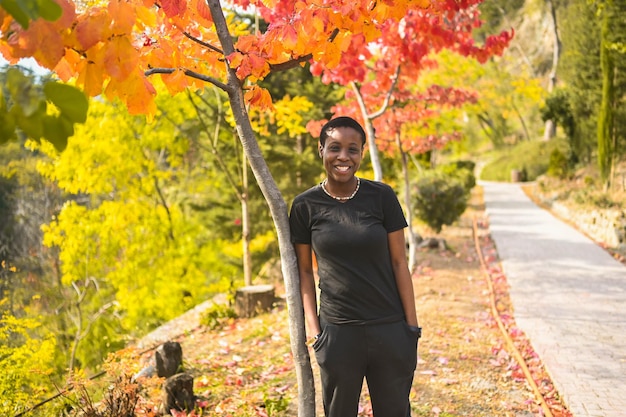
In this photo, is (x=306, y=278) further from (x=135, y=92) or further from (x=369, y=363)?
(x=135, y=92)

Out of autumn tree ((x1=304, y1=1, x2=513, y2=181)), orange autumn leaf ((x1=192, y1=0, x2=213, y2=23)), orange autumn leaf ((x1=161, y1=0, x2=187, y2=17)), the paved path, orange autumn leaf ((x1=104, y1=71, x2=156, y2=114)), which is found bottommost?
the paved path

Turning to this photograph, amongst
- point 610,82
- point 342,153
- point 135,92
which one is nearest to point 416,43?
point 342,153

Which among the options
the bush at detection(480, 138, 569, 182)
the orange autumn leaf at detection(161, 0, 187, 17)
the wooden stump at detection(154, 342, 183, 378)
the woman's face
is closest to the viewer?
the orange autumn leaf at detection(161, 0, 187, 17)

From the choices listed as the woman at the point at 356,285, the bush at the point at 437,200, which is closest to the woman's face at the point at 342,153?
the woman at the point at 356,285

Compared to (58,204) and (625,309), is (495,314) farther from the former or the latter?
(58,204)

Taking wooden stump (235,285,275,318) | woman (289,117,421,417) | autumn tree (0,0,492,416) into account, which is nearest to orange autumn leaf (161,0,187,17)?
autumn tree (0,0,492,416)

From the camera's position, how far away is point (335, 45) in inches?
106

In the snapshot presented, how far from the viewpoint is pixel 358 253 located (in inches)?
94.2

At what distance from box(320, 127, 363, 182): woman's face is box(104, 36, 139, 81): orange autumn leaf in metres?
1.03

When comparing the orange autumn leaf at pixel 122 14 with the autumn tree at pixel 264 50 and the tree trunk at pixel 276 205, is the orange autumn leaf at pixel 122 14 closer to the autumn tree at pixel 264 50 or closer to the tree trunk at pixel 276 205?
the autumn tree at pixel 264 50

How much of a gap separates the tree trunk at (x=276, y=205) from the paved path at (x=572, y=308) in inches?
99.2

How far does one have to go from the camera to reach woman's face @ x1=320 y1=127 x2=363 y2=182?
2453mm

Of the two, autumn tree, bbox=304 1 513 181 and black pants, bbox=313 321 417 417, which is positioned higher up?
autumn tree, bbox=304 1 513 181

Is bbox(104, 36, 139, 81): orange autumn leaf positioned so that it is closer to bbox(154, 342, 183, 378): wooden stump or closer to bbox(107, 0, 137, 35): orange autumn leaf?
bbox(107, 0, 137, 35): orange autumn leaf
